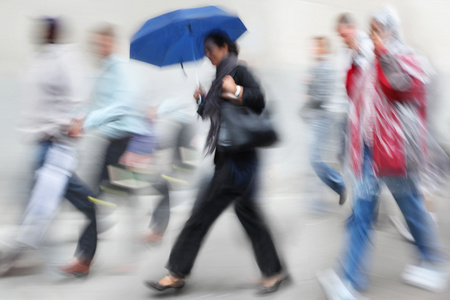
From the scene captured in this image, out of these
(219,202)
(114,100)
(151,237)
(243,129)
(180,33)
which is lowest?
(151,237)

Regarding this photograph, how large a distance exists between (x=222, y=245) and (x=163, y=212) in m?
0.57

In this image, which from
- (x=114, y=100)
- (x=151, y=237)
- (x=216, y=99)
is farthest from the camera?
(x=151, y=237)

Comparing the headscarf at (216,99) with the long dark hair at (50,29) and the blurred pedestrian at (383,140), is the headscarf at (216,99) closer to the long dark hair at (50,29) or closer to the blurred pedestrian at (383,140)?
the blurred pedestrian at (383,140)

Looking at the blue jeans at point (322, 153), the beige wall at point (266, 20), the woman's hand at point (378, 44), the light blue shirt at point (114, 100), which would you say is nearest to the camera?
the woman's hand at point (378, 44)

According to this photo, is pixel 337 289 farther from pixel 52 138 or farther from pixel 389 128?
pixel 52 138

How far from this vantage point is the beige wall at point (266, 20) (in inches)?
306

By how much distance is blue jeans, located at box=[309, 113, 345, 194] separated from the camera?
6.68 m

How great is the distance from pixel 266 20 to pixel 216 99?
18.6ft

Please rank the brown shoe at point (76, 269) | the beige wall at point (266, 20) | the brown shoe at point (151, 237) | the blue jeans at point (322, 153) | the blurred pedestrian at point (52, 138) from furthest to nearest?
the beige wall at point (266, 20), the blue jeans at point (322, 153), the brown shoe at point (151, 237), the brown shoe at point (76, 269), the blurred pedestrian at point (52, 138)

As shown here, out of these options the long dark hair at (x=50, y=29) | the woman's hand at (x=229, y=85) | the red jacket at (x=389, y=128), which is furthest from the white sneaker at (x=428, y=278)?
the long dark hair at (x=50, y=29)

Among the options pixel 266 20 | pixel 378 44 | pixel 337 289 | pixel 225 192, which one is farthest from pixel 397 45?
pixel 266 20

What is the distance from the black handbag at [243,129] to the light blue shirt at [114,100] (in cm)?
117

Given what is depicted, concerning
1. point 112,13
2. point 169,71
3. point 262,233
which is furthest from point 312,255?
point 112,13

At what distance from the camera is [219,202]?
4.17 m
